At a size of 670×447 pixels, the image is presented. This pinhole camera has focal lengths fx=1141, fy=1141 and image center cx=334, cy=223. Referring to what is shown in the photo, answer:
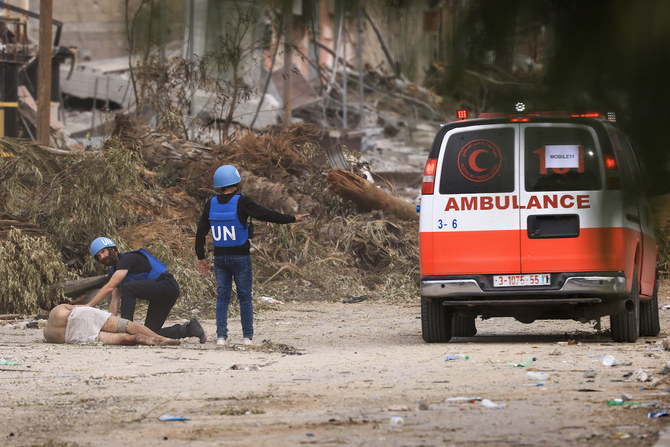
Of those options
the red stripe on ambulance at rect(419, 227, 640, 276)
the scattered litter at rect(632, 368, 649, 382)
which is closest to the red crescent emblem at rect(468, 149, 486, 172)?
the red stripe on ambulance at rect(419, 227, 640, 276)

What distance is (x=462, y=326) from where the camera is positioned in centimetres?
1127

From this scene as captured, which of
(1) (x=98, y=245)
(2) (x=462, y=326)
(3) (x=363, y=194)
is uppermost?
(1) (x=98, y=245)

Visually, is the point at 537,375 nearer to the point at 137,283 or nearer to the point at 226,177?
the point at 226,177

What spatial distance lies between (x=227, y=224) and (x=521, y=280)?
8.85ft

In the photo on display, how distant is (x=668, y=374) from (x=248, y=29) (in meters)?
5.84

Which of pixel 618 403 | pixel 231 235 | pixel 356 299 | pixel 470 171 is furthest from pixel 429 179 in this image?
pixel 356 299

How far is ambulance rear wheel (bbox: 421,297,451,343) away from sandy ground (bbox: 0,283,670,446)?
0.14m

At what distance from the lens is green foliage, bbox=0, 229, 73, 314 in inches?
558

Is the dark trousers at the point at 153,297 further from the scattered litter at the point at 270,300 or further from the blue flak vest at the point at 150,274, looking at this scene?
the scattered litter at the point at 270,300

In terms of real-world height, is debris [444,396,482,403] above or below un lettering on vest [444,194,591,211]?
below

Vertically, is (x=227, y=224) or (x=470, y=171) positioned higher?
(x=470, y=171)

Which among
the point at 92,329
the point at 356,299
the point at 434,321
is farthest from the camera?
the point at 356,299

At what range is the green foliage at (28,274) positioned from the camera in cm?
1417

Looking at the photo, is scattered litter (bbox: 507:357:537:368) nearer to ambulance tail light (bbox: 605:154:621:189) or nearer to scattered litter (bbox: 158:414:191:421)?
scattered litter (bbox: 158:414:191:421)
